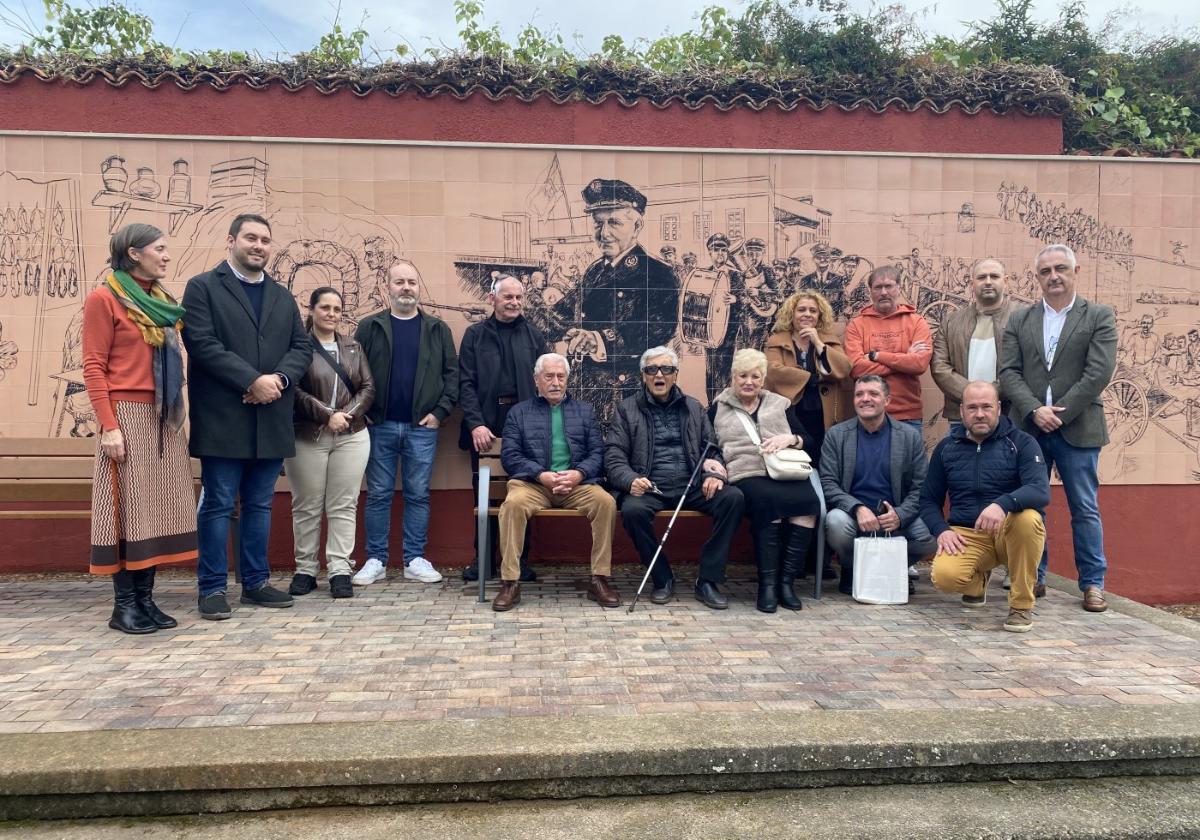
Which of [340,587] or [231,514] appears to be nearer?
[231,514]

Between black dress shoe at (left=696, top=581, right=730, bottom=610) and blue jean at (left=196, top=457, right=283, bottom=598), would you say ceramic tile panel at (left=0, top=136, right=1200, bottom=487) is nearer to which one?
blue jean at (left=196, top=457, right=283, bottom=598)

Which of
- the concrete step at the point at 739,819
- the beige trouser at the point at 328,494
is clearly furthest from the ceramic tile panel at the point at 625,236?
the concrete step at the point at 739,819

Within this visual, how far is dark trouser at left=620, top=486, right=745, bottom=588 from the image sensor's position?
4707 millimetres

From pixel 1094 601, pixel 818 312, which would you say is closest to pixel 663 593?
pixel 818 312

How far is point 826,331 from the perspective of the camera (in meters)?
5.48

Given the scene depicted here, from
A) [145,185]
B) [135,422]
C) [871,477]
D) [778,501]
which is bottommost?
[778,501]

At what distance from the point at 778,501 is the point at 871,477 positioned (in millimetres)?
637

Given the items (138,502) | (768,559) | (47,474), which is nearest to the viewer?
(138,502)

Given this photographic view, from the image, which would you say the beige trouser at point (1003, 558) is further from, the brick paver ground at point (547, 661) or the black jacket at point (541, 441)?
the black jacket at point (541, 441)

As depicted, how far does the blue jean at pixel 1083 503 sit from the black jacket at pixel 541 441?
2.66 metres

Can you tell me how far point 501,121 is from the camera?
5.98 meters

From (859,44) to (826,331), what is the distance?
3560 mm

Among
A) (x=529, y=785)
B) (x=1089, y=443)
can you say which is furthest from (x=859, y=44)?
(x=529, y=785)

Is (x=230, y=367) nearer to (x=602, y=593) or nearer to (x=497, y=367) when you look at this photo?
(x=497, y=367)
